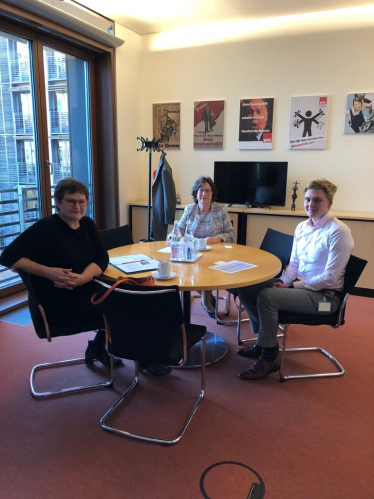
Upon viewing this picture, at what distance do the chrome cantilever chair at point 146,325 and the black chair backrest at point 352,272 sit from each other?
976 millimetres

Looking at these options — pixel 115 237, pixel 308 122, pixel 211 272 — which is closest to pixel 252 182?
pixel 308 122

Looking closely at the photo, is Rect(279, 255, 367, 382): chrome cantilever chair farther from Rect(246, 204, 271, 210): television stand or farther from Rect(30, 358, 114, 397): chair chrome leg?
Rect(246, 204, 271, 210): television stand

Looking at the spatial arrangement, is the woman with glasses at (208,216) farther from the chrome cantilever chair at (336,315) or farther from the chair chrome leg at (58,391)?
the chair chrome leg at (58,391)

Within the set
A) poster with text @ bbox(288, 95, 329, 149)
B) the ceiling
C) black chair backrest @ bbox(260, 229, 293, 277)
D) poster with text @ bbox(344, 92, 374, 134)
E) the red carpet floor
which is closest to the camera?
the red carpet floor

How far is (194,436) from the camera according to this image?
6.30 feet

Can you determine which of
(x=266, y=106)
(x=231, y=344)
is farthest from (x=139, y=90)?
(x=231, y=344)

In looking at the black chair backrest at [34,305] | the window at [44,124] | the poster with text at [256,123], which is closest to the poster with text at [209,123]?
the poster with text at [256,123]

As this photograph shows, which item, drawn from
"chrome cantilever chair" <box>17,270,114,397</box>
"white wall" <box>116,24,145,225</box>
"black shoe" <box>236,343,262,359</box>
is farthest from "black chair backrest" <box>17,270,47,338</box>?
"white wall" <box>116,24,145,225</box>

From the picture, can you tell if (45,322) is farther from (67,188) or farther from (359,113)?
(359,113)

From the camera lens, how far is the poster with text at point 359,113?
159 inches

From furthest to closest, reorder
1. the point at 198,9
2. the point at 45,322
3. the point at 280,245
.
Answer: the point at 198,9 → the point at 280,245 → the point at 45,322

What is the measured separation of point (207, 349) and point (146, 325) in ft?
3.68

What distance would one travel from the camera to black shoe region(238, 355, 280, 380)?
2424 millimetres

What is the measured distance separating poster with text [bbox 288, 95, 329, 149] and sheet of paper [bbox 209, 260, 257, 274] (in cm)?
243
